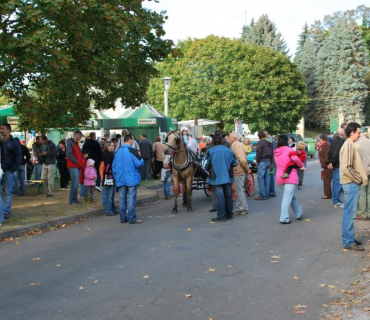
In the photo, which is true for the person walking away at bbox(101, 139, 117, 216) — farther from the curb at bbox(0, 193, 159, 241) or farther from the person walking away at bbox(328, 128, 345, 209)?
the person walking away at bbox(328, 128, 345, 209)

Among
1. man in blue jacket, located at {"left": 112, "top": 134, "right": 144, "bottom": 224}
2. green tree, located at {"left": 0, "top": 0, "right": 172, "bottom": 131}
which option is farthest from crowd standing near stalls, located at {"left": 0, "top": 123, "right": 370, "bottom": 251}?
green tree, located at {"left": 0, "top": 0, "right": 172, "bottom": 131}

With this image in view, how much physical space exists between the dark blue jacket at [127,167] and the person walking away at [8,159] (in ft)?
7.63

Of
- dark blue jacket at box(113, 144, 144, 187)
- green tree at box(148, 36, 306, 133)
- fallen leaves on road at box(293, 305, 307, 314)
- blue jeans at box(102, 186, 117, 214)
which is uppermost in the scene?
green tree at box(148, 36, 306, 133)

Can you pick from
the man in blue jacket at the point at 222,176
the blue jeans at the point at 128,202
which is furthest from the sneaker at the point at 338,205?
the blue jeans at the point at 128,202

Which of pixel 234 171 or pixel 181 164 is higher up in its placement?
pixel 181 164

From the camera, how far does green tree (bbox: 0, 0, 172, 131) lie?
13438mm

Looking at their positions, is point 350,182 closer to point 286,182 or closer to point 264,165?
point 286,182

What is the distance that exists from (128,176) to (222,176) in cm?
209

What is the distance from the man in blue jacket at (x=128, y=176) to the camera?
12359 millimetres

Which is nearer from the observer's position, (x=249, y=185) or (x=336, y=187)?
(x=336, y=187)

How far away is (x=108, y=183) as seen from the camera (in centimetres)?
1378

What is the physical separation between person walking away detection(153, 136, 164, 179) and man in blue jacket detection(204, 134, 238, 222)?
10.9 metres

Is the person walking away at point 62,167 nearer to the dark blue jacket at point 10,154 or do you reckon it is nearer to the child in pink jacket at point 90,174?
the child in pink jacket at point 90,174

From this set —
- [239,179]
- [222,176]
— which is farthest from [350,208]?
[239,179]
